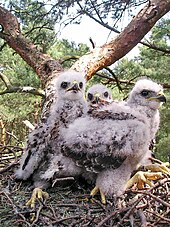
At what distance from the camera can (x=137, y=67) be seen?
7008mm

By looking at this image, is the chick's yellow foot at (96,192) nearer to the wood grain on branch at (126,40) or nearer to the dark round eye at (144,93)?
the dark round eye at (144,93)

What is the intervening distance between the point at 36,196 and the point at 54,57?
394cm

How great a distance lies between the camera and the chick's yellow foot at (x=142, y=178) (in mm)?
2609

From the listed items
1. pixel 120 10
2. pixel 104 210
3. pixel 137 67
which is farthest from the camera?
pixel 137 67

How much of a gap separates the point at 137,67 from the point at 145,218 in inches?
200

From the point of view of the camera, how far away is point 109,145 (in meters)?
2.47

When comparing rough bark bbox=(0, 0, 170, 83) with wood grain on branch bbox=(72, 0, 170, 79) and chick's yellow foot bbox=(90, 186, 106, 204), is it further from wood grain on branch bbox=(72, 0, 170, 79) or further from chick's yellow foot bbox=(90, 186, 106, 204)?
chick's yellow foot bbox=(90, 186, 106, 204)

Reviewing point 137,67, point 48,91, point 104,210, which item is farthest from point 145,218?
point 137,67

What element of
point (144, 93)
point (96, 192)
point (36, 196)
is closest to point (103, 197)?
point (96, 192)

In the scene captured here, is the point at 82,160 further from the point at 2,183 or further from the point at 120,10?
the point at 120,10

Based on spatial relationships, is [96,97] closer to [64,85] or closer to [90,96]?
[90,96]

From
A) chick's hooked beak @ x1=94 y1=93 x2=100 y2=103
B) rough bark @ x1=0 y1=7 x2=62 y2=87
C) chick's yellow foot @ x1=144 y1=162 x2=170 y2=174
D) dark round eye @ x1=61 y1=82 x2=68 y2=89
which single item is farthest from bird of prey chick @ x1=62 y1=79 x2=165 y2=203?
rough bark @ x1=0 y1=7 x2=62 y2=87

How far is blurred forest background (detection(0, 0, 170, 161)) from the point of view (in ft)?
17.4

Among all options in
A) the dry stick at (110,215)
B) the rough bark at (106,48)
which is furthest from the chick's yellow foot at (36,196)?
the rough bark at (106,48)
